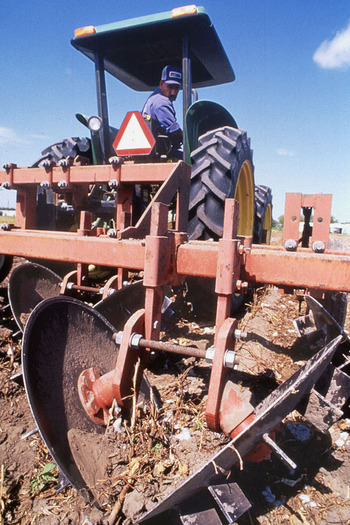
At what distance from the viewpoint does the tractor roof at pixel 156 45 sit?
3533 millimetres

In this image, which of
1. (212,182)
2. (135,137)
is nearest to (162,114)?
(135,137)

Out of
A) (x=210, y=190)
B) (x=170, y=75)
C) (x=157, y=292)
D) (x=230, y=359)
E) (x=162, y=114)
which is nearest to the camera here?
(x=230, y=359)

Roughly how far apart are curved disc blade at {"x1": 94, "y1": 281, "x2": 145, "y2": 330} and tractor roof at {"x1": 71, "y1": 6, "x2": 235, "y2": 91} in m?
2.76

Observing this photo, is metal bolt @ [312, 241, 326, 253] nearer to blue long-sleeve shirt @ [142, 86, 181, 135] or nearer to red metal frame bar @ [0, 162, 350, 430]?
red metal frame bar @ [0, 162, 350, 430]

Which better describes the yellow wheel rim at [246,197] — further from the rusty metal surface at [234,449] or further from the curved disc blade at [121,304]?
the rusty metal surface at [234,449]

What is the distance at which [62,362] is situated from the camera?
1.66 meters

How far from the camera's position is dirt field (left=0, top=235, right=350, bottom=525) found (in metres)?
1.37

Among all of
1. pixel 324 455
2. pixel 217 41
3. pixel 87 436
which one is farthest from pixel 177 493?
pixel 217 41

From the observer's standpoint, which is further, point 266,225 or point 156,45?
point 266,225

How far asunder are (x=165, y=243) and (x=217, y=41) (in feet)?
10.9

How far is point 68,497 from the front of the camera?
1.43 meters

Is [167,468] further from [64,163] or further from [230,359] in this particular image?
[64,163]

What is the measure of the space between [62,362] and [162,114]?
3036 millimetres

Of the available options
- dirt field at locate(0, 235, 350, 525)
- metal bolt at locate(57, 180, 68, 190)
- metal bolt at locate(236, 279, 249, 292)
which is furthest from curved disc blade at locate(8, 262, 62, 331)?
metal bolt at locate(236, 279, 249, 292)
